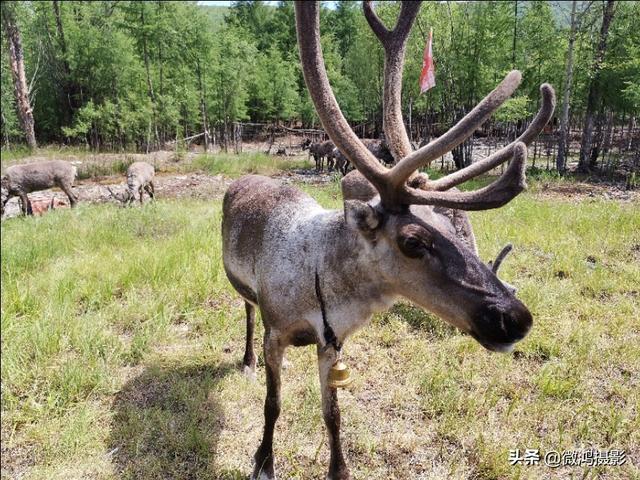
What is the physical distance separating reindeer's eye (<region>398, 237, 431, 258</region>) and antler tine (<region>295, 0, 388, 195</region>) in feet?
0.96

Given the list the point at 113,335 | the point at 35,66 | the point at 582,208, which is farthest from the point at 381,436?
the point at 582,208

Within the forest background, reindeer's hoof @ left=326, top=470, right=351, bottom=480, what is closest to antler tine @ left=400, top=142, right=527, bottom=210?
reindeer's hoof @ left=326, top=470, right=351, bottom=480

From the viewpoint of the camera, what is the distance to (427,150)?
1.95 m

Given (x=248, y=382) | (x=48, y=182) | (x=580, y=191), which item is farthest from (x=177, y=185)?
(x=248, y=382)

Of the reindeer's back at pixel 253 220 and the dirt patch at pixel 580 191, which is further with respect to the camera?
the dirt patch at pixel 580 191

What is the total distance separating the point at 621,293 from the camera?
5.08 metres

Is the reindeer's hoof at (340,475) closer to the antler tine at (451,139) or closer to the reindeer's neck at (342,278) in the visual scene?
the reindeer's neck at (342,278)

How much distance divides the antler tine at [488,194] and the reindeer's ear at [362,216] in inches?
6.3

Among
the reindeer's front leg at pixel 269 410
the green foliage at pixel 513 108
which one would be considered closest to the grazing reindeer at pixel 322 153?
the green foliage at pixel 513 108

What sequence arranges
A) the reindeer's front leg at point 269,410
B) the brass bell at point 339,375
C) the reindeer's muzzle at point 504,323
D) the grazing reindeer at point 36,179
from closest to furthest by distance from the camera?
the reindeer's muzzle at point 504,323
the brass bell at point 339,375
the reindeer's front leg at point 269,410
the grazing reindeer at point 36,179

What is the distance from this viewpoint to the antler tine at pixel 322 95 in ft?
6.69

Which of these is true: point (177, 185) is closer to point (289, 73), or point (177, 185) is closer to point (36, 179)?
point (36, 179)

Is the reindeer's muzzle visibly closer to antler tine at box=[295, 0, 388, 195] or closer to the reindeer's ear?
the reindeer's ear

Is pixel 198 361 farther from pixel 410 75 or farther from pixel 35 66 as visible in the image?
pixel 410 75
